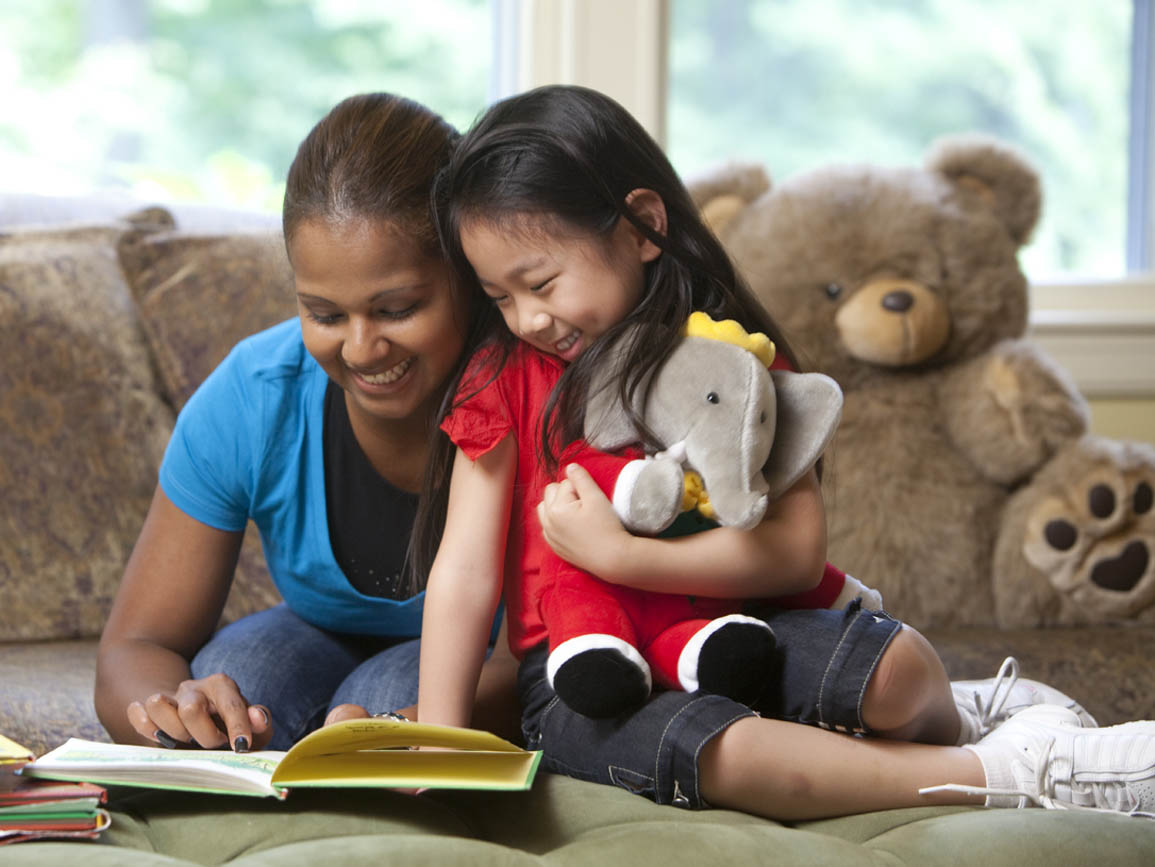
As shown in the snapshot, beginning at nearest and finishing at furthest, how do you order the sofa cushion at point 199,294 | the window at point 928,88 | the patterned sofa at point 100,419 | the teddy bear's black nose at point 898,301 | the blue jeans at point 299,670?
the blue jeans at point 299,670
the patterned sofa at point 100,419
the sofa cushion at point 199,294
the teddy bear's black nose at point 898,301
the window at point 928,88

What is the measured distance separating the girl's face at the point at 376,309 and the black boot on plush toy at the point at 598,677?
34 centimetres

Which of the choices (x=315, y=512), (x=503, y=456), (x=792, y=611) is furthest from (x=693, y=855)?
(x=315, y=512)

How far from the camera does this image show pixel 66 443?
1660mm

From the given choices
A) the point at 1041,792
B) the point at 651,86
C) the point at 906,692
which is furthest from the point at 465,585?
the point at 651,86

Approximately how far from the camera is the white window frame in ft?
7.64

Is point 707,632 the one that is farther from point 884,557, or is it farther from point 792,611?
point 884,557

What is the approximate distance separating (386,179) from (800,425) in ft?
1.47

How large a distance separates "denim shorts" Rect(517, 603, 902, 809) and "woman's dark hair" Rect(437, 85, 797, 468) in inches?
8.8

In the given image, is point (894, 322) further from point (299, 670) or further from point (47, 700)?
Answer: point (47, 700)

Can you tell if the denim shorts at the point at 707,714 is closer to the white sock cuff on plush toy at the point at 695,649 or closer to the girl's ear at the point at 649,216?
the white sock cuff on plush toy at the point at 695,649

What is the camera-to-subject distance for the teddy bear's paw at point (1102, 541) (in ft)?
A: 5.82

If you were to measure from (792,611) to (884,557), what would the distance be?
2.83 ft

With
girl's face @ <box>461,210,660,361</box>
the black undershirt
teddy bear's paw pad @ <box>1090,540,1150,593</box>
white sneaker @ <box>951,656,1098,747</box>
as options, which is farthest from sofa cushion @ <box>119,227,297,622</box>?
teddy bear's paw pad @ <box>1090,540,1150,593</box>

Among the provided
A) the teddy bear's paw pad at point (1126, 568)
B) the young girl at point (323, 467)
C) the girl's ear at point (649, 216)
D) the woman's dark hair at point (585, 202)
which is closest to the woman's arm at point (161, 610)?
the young girl at point (323, 467)
